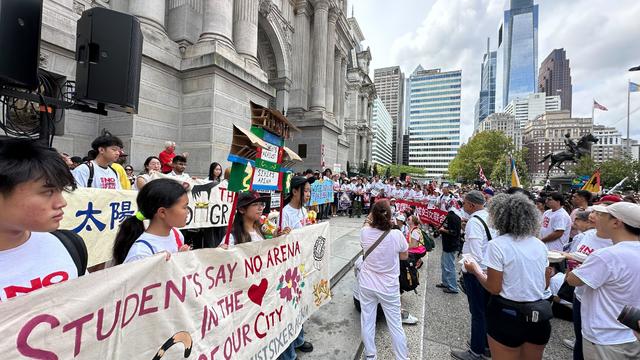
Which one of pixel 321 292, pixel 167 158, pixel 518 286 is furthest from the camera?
pixel 167 158

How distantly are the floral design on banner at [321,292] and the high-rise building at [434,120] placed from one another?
127545 mm

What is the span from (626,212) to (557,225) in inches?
128

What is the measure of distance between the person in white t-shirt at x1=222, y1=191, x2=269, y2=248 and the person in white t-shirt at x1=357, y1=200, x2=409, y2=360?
1263 mm

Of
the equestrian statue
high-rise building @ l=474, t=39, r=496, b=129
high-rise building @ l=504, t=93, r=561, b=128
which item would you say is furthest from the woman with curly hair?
high-rise building @ l=474, t=39, r=496, b=129

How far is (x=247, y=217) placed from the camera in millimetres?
2846

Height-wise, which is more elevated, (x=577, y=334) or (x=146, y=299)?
(x=146, y=299)

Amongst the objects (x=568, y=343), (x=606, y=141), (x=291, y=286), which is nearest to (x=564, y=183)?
(x=568, y=343)

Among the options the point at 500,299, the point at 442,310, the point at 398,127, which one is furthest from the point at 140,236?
the point at 398,127

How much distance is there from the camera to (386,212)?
10.1 feet

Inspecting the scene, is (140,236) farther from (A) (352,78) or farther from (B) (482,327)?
(A) (352,78)

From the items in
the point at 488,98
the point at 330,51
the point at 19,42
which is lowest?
the point at 19,42

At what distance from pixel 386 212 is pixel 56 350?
8.92ft

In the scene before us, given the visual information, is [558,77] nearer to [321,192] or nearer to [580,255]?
[321,192]

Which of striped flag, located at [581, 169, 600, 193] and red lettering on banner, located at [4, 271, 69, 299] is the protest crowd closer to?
red lettering on banner, located at [4, 271, 69, 299]
